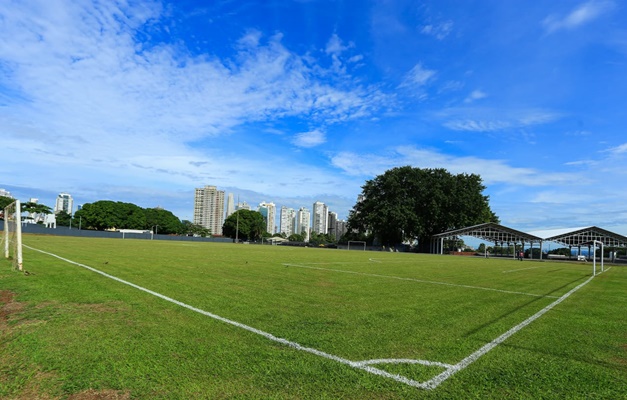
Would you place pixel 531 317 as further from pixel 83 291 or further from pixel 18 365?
pixel 83 291

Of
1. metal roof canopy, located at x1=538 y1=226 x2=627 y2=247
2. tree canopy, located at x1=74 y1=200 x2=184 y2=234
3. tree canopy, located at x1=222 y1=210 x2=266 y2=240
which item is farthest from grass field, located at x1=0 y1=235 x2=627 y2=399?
tree canopy, located at x1=222 y1=210 x2=266 y2=240

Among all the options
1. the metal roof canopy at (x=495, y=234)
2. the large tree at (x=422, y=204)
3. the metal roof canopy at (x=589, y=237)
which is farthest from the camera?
the large tree at (x=422, y=204)

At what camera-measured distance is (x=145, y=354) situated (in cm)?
430

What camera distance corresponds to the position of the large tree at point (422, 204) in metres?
64.2

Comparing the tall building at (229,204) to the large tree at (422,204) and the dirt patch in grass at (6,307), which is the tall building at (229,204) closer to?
the large tree at (422,204)

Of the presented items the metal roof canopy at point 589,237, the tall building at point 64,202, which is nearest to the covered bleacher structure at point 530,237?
the metal roof canopy at point 589,237

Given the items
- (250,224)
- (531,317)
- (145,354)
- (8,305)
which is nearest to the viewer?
(145,354)

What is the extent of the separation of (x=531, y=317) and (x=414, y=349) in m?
3.81

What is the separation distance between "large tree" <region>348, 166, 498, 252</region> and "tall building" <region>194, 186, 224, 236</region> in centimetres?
13318

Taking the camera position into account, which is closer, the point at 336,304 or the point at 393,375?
the point at 393,375

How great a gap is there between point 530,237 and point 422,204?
17851 millimetres

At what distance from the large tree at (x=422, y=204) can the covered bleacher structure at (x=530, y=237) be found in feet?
12.4

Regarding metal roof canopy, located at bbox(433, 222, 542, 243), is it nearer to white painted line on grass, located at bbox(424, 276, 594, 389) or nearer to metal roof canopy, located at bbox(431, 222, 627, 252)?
metal roof canopy, located at bbox(431, 222, 627, 252)

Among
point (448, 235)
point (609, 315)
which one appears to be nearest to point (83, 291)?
point (609, 315)
